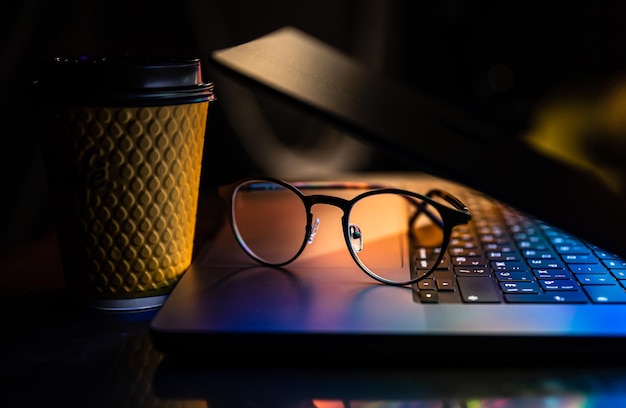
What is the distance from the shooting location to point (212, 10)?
104cm

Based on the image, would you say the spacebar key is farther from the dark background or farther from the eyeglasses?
the dark background

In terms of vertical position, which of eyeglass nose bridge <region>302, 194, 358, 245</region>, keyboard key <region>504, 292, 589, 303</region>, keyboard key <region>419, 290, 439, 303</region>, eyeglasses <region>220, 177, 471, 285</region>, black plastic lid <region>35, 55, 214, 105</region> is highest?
black plastic lid <region>35, 55, 214, 105</region>

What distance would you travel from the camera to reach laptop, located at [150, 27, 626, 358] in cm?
40

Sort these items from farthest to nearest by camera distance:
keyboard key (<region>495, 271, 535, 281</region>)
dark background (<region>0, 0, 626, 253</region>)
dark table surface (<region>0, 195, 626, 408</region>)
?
dark background (<region>0, 0, 626, 253</region>) → keyboard key (<region>495, 271, 535, 281</region>) → dark table surface (<region>0, 195, 626, 408</region>)

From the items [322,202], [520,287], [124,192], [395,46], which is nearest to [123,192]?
[124,192]

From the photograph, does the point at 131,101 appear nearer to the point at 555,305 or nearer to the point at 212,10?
the point at 555,305

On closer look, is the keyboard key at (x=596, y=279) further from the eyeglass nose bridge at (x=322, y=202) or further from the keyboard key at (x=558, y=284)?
the eyeglass nose bridge at (x=322, y=202)

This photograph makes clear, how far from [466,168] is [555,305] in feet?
0.34

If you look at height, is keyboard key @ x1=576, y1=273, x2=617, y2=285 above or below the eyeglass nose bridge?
below

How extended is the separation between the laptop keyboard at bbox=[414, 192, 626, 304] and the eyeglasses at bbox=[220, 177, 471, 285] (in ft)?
0.06

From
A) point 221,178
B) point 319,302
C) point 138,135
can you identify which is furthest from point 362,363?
point 221,178

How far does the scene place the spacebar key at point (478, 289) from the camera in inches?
17.5

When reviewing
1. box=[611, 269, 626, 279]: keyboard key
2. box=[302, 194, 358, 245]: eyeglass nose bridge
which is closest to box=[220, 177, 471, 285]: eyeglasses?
box=[302, 194, 358, 245]: eyeglass nose bridge

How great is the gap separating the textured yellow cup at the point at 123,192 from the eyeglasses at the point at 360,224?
7cm
